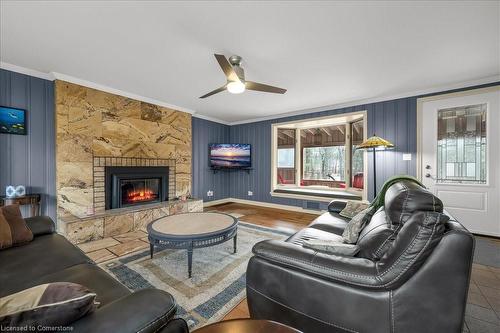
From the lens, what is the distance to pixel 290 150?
5672 mm

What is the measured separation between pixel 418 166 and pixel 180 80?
14.1ft

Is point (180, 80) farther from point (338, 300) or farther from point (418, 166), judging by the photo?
point (418, 166)

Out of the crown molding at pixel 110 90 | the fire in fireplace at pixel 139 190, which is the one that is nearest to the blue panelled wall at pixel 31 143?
the crown molding at pixel 110 90

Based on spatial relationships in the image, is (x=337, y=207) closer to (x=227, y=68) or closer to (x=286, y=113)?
(x=227, y=68)

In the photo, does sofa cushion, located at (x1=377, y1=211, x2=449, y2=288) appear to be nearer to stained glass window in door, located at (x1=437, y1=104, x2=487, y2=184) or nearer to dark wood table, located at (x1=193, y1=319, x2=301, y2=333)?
dark wood table, located at (x1=193, y1=319, x2=301, y2=333)

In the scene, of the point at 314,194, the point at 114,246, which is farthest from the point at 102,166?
the point at 314,194

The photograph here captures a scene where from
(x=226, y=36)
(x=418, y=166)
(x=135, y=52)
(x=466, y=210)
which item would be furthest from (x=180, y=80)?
(x=466, y=210)

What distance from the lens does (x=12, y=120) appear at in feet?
9.19

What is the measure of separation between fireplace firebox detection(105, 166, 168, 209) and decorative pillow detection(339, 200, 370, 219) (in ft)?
11.3

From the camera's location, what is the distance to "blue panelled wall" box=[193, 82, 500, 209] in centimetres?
373

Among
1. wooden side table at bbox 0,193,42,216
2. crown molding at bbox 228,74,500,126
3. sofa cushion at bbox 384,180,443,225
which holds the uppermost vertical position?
crown molding at bbox 228,74,500,126

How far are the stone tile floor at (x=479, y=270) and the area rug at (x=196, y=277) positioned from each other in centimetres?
34

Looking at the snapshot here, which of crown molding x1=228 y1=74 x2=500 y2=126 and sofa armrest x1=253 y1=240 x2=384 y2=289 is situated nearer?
sofa armrest x1=253 y1=240 x2=384 y2=289

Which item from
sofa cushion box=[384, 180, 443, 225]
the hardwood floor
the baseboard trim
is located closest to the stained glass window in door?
the baseboard trim
